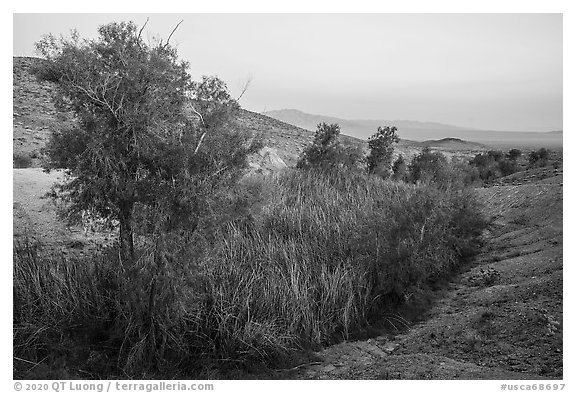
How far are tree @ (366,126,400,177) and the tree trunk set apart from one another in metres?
12.0

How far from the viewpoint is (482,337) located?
6531mm

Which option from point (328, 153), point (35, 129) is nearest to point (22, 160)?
point (35, 129)

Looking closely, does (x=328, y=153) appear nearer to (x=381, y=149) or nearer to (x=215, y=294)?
(x=381, y=149)

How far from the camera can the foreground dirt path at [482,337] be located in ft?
19.2

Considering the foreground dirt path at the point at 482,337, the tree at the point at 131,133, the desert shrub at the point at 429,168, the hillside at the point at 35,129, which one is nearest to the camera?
the tree at the point at 131,133

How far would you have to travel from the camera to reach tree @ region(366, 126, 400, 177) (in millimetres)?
17031

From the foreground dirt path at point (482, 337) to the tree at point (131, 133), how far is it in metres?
2.66

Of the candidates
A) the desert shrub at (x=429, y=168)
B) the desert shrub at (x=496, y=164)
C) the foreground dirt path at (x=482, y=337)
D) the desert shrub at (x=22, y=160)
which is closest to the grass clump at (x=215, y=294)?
the foreground dirt path at (x=482, y=337)

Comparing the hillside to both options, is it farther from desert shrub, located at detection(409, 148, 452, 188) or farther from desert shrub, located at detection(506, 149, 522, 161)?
desert shrub, located at detection(506, 149, 522, 161)

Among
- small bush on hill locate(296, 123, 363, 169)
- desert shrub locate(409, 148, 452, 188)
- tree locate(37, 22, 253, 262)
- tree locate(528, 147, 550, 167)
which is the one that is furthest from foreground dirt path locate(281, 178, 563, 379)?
tree locate(528, 147, 550, 167)

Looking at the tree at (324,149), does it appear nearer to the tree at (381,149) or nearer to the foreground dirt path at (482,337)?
the tree at (381,149)

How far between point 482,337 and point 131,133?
519 cm

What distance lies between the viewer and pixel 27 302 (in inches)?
256

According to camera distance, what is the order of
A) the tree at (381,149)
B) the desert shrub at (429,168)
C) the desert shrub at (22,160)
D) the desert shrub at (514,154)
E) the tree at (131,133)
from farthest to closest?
the desert shrub at (514,154) < the tree at (381,149) < the desert shrub at (429,168) < the desert shrub at (22,160) < the tree at (131,133)
